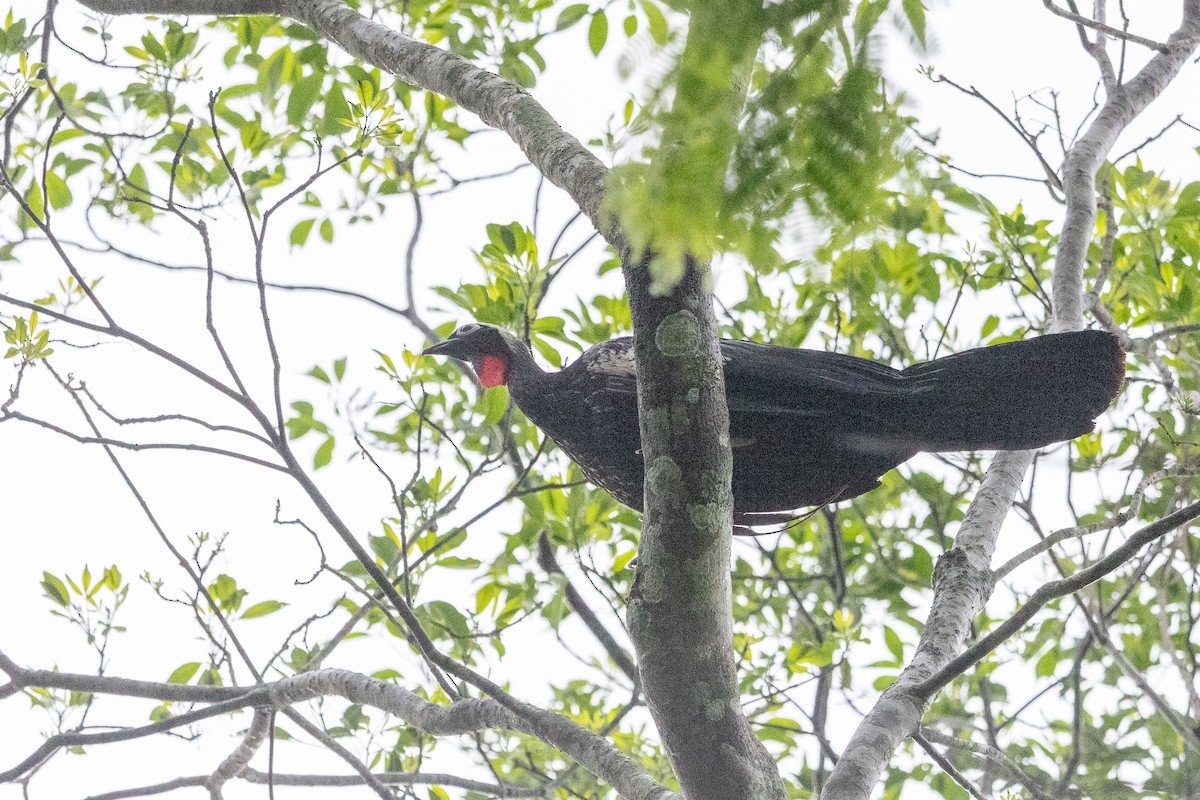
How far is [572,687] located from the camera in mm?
4191

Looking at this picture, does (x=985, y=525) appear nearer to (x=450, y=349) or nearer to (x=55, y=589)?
(x=450, y=349)

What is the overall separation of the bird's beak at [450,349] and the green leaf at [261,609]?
972 mm

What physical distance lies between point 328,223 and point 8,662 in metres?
2.12

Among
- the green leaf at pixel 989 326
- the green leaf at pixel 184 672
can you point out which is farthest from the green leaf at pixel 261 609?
the green leaf at pixel 989 326

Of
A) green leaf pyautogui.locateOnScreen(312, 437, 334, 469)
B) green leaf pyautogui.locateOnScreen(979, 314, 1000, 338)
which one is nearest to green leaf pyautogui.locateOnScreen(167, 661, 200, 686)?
green leaf pyautogui.locateOnScreen(312, 437, 334, 469)

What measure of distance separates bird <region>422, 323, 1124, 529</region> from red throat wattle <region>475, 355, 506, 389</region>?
15.7 inches

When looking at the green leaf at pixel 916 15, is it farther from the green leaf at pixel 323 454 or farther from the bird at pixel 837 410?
the green leaf at pixel 323 454

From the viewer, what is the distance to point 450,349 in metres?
3.58

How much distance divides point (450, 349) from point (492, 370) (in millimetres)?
198

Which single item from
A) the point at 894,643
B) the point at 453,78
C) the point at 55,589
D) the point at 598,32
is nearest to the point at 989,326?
the point at 894,643

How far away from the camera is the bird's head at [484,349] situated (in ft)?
11.2

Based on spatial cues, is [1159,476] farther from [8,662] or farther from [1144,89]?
[8,662]

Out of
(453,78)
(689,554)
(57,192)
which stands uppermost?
(57,192)

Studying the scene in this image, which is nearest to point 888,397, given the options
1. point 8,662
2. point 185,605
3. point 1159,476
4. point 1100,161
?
point 1159,476
